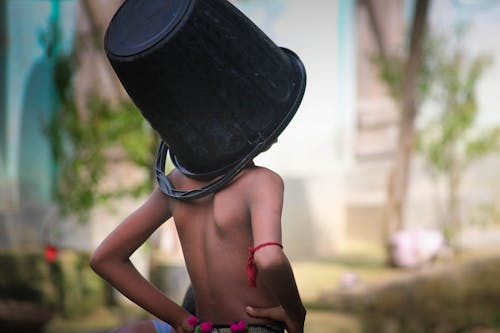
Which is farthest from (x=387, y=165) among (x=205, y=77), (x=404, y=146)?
(x=205, y=77)

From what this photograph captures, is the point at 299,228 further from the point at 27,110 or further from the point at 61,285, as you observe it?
the point at 27,110

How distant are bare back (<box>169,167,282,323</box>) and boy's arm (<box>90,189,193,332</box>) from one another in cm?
6

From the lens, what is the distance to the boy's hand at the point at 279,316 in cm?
154

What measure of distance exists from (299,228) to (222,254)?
329cm

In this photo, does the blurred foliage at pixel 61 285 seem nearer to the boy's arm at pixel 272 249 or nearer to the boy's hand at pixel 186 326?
the boy's hand at pixel 186 326

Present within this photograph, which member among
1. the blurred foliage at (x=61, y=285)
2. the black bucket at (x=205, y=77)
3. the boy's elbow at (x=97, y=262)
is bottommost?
the blurred foliage at (x=61, y=285)

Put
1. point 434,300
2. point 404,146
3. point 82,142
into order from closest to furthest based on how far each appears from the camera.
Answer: point 434,300, point 404,146, point 82,142

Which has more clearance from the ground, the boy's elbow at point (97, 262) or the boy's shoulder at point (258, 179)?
the boy's shoulder at point (258, 179)

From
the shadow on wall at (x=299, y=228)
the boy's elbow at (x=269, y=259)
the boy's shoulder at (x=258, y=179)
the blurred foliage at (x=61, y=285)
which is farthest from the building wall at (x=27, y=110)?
the boy's elbow at (x=269, y=259)

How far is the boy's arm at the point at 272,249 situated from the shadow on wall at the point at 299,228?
10.8 feet

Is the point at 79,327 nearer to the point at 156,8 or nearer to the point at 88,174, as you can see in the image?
the point at 88,174

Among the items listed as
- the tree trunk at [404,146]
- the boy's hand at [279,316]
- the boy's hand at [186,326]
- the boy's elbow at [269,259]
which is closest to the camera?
the boy's elbow at [269,259]

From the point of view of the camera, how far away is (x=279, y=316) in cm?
155

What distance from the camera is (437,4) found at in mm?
4625
